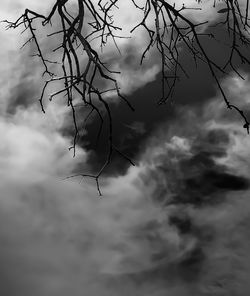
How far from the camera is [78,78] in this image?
153 centimetres

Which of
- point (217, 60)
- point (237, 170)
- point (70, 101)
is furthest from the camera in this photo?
point (237, 170)

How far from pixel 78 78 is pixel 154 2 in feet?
2.08

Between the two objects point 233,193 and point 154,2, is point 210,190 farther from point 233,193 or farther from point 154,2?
point 154,2

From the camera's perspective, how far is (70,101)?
177 centimetres

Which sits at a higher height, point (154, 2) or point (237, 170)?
point (237, 170)

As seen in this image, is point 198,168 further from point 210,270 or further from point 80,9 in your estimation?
point 80,9

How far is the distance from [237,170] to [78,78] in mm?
6770

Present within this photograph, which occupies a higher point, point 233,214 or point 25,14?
point 233,214

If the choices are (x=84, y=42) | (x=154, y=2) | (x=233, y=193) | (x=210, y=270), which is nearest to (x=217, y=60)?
(x=233, y=193)

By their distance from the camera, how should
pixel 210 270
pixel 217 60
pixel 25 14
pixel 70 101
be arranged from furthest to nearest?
pixel 210 270
pixel 217 60
pixel 25 14
pixel 70 101

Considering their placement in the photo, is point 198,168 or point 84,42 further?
point 198,168

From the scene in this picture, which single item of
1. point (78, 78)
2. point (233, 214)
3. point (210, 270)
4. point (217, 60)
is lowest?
point (78, 78)

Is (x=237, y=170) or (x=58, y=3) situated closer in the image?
(x=58, y=3)

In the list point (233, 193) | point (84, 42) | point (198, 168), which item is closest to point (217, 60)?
point (198, 168)
